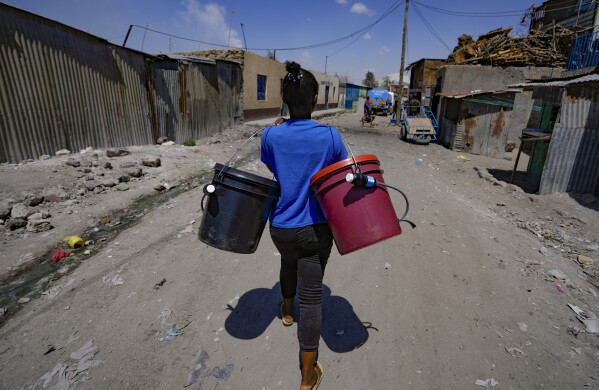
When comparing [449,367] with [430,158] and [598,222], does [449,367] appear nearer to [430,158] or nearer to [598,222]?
[598,222]

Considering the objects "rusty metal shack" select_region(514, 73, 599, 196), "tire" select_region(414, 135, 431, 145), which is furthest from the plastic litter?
"tire" select_region(414, 135, 431, 145)

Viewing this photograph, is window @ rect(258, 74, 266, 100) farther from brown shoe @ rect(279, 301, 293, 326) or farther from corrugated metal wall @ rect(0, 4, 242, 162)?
brown shoe @ rect(279, 301, 293, 326)

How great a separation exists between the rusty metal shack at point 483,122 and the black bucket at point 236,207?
11.1 meters

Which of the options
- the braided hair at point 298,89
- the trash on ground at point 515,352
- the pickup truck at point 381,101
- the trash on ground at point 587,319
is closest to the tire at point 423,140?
the trash on ground at point 587,319

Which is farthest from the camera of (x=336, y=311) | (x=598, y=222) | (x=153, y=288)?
(x=598, y=222)

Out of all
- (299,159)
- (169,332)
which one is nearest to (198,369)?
(169,332)

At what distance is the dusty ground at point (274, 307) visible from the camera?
2.05 metres

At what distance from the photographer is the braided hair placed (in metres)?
1.70

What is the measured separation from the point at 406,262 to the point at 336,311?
1.13m

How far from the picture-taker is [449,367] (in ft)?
6.84

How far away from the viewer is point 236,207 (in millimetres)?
1846

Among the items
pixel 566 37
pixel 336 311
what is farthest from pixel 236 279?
pixel 566 37

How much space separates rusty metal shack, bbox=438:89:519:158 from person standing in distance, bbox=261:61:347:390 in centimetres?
1096

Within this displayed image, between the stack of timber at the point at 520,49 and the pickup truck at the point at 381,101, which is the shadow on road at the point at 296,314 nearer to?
the stack of timber at the point at 520,49
